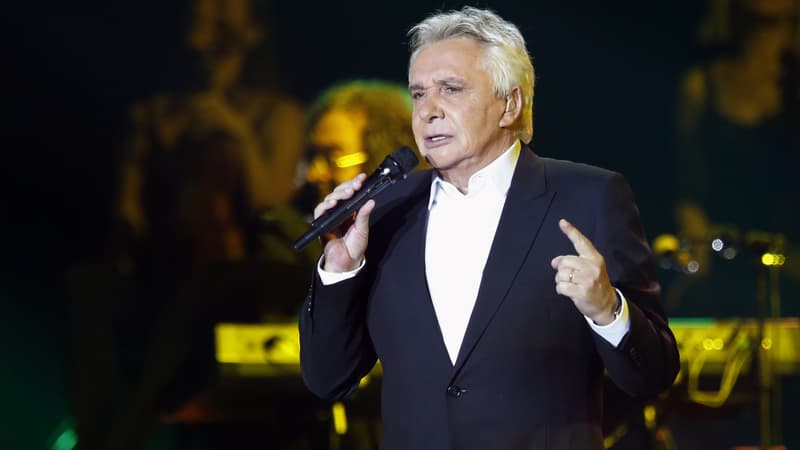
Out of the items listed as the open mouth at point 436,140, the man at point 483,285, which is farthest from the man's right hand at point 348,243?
the open mouth at point 436,140

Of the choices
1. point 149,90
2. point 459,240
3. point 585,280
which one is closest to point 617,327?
point 585,280

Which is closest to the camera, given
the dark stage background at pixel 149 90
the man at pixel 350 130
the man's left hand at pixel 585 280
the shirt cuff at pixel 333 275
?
the man's left hand at pixel 585 280

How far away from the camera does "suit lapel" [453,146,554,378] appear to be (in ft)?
5.54

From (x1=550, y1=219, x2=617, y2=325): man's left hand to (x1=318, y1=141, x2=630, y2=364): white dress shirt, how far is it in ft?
0.84

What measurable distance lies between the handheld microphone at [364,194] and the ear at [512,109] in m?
0.20

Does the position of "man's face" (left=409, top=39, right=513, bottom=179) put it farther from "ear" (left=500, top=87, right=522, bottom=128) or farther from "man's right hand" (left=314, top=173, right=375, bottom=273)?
"man's right hand" (left=314, top=173, right=375, bottom=273)

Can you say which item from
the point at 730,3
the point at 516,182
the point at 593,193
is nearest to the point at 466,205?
the point at 516,182

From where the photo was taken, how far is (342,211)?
5.67 ft

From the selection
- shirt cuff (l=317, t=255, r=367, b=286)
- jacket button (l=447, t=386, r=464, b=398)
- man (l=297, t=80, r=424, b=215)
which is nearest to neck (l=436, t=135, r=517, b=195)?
shirt cuff (l=317, t=255, r=367, b=286)

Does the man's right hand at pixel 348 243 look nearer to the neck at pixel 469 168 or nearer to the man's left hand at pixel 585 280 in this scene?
the neck at pixel 469 168

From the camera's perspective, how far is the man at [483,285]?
1677mm

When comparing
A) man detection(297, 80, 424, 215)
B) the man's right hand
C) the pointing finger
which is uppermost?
the pointing finger

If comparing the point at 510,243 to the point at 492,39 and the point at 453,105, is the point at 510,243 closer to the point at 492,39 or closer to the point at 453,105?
the point at 453,105

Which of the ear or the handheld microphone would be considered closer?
the handheld microphone
